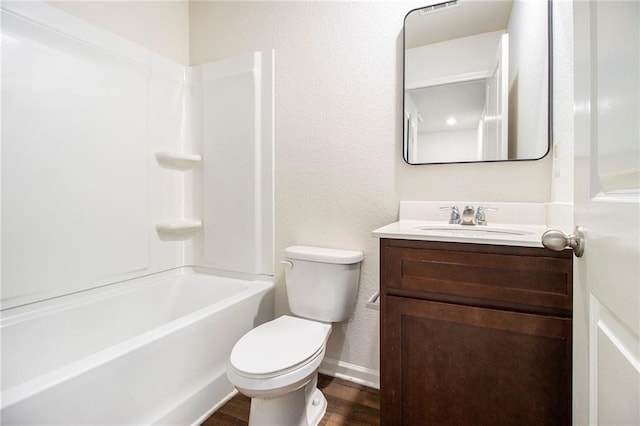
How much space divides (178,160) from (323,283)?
1271mm

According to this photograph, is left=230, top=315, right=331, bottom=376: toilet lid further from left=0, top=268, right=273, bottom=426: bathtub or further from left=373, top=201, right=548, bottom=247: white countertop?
left=373, top=201, right=548, bottom=247: white countertop

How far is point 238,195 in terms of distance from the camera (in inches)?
82.2

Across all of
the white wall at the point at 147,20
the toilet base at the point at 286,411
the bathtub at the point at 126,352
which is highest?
the white wall at the point at 147,20

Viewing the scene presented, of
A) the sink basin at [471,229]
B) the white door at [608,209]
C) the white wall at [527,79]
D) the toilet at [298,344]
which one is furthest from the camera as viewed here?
the white wall at [527,79]

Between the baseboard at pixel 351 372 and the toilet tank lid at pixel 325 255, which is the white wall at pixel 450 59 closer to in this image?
the toilet tank lid at pixel 325 255

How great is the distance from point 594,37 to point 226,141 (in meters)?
1.91

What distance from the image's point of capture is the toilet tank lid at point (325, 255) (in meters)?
1.63

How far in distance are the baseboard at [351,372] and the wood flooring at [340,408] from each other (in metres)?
0.03

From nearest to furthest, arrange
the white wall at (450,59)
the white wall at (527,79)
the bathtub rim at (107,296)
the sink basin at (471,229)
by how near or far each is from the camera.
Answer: the bathtub rim at (107,296) → the sink basin at (471,229) → the white wall at (527,79) → the white wall at (450,59)

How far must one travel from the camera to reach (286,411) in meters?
1.33

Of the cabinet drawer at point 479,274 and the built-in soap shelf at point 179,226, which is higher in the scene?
the built-in soap shelf at point 179,226

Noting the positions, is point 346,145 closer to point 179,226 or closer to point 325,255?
point 325,255

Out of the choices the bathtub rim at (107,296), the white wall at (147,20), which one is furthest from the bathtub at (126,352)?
the white wall at (147,20)

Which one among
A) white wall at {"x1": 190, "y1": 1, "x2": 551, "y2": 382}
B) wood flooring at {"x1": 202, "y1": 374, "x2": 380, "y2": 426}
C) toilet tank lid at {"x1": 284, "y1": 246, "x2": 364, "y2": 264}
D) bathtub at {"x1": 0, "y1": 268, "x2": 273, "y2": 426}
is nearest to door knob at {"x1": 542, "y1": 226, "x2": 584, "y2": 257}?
white wall at {"x1": 190, "y1": 1, "x2": 551, "y2": 382}
